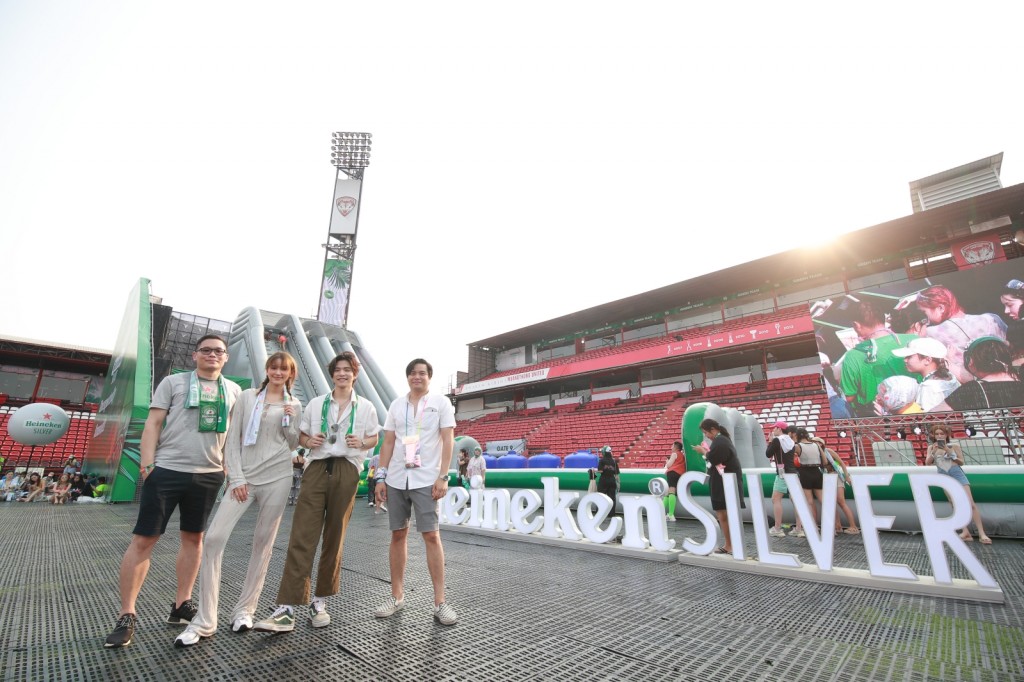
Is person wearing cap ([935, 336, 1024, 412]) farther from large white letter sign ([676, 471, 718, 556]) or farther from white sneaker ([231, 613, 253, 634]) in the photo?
white sneaker ([231, 613, 253, 634])

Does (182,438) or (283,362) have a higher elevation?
(283,362)

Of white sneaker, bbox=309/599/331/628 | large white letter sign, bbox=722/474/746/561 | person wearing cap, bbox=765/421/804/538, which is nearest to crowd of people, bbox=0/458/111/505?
white sneaker, bbox=309/599/331/628

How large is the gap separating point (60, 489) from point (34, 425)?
88.6 inches

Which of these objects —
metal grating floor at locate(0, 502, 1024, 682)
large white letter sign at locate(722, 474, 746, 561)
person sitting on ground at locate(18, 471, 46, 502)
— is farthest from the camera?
A: person sitting on ground at locate(18, 471, 46, 502)

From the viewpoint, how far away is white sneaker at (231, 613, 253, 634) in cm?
225

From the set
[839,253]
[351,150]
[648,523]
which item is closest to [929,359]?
[839,253]

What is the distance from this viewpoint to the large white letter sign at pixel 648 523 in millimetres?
4461

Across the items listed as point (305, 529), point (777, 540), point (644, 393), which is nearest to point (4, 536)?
point (305, 529)

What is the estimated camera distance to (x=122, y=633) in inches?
81.9

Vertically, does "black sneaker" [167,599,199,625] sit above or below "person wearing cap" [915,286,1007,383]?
below

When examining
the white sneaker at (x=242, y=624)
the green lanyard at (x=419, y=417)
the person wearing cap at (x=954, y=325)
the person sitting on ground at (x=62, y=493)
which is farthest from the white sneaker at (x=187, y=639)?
the person wearing cap at (x=954, y=325)

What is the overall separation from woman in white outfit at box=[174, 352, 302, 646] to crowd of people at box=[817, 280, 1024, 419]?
1420 cm

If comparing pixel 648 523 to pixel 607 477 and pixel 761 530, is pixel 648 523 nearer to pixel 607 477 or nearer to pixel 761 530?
pixel 761 530

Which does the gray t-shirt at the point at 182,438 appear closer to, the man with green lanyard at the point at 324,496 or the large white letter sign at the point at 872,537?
the man with green lanyard at the point at 324,496
